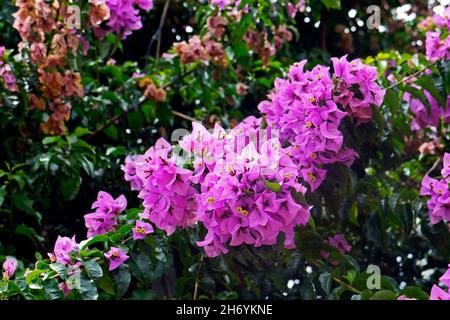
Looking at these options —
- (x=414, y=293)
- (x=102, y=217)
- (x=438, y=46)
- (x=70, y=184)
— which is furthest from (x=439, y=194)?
(x=70, y=184)

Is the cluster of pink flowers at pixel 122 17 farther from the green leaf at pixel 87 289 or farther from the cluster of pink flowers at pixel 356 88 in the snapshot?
the green leaf at pixel 87 289

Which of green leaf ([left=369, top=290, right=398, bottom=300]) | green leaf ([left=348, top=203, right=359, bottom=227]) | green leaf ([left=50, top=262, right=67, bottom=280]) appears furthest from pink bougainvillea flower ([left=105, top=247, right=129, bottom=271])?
green leaf ([left=348, top=203, right=359, bottom=227])

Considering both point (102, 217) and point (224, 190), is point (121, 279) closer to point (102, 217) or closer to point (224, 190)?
point (102, 217)

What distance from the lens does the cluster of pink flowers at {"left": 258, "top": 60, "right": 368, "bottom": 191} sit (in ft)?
5.41

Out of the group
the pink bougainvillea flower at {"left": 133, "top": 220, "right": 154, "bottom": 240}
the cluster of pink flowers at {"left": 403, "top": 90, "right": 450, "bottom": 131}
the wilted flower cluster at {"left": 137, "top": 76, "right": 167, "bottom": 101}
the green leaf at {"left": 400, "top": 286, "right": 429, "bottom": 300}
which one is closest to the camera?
the green leaf at {"left": 400, "top": 286, "right": 429, "bottom": 300}

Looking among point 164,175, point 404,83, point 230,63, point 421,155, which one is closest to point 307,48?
point 230,63

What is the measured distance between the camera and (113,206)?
1.72 meters

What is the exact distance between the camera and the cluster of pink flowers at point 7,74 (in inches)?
85.3

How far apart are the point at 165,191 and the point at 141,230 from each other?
173mm

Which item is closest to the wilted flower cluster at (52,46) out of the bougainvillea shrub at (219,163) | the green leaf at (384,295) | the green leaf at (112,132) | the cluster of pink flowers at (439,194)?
the bougainvillea shrub at (219,163)

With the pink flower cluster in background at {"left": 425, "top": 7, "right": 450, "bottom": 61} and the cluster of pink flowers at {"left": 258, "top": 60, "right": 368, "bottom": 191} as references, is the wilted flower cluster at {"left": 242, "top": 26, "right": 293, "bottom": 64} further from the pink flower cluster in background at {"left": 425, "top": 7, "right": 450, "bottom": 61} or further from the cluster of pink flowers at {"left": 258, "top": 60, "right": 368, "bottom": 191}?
the cluster of pink flowers at {"left": 258, "top": 60, "right": 368, "bottom": 191}

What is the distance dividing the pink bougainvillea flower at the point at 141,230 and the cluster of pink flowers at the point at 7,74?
0.76 m

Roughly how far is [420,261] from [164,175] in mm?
1265

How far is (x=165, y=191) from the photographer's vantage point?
1493 millimetres
